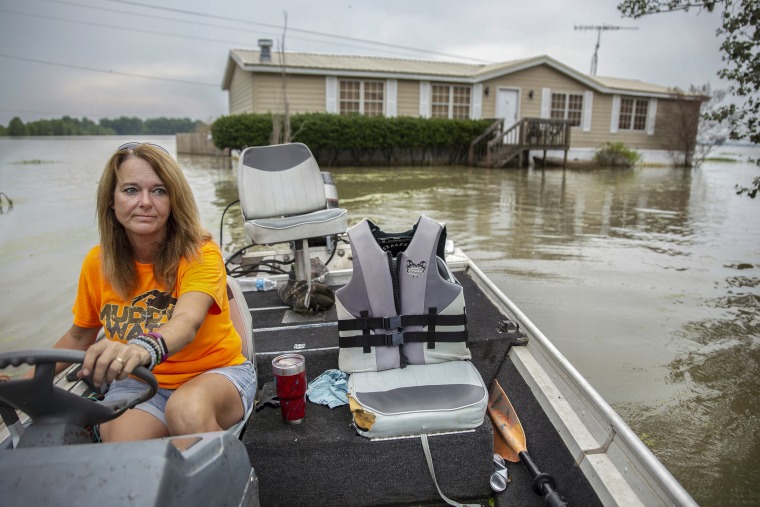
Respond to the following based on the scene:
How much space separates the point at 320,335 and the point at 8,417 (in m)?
1.68

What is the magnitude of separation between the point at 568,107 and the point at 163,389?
858 inches

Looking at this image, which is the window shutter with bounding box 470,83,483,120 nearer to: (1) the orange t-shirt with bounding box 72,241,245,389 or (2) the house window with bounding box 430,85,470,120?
(2) the house window with bounding box 430,85,470,120

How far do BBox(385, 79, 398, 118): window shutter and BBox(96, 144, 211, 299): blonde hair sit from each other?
55.0 feet

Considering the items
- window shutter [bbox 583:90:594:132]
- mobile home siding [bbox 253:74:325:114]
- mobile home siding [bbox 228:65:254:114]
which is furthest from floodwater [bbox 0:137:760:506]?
window shutter [bbox 583:90:594:132]

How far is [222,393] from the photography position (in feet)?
5.68

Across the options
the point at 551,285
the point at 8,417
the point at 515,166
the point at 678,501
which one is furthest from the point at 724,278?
the point at 515,166

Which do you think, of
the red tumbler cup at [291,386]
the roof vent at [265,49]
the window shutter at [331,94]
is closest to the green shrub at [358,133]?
the window shutter at [331,94]

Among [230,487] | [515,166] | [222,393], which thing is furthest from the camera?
[515,166]

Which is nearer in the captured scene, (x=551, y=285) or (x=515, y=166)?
(x=551, y=285)

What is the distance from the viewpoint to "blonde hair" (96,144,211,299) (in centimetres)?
170

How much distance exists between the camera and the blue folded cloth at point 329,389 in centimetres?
230

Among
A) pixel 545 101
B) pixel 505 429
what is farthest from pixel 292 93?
pixel 505 429

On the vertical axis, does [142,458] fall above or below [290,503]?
above

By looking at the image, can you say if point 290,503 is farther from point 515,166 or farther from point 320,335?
point 515,166
